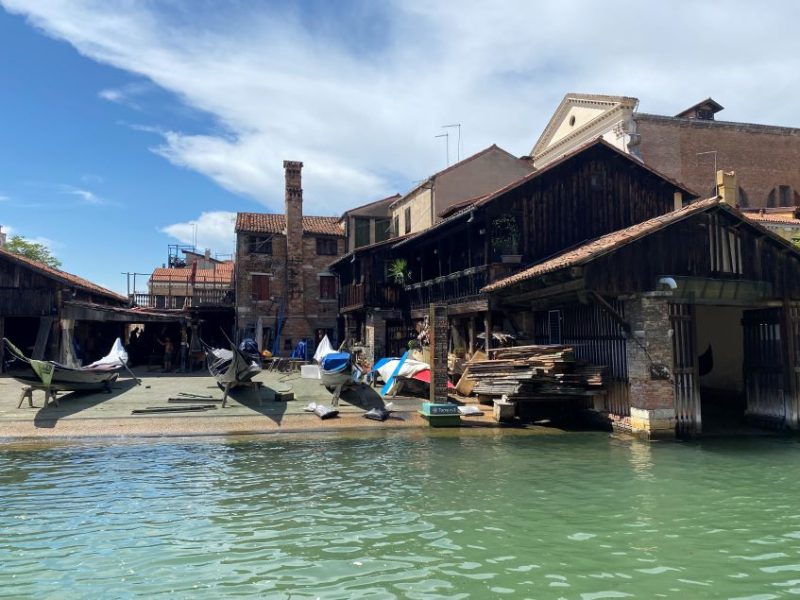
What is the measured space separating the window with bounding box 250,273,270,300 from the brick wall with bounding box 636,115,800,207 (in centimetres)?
2127

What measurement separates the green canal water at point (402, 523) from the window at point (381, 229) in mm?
22247

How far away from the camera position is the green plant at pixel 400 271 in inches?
907

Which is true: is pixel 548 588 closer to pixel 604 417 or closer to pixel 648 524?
pixel 648 524

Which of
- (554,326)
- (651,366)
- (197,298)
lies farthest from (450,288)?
(197,298)

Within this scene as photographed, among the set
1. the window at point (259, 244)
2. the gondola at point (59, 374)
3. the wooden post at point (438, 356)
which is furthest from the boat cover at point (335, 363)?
the window at point (259, 244)

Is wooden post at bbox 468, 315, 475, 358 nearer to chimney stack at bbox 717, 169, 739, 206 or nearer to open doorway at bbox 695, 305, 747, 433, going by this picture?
open doorway at bbox 695, 305, 747, 433

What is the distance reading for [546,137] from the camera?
3291cm

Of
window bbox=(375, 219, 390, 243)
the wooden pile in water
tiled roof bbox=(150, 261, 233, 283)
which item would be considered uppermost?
window bbox=(375, 219, 390, 243)

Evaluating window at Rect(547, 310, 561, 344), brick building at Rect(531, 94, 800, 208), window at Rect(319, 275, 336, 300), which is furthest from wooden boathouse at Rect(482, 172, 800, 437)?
window at Rect(319, 275, 336, 300)

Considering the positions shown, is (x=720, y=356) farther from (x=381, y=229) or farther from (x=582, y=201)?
(x=381, y=229)

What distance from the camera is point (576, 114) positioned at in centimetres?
3009

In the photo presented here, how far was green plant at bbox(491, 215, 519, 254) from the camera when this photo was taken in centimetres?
1667

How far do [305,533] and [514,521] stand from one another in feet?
8.04

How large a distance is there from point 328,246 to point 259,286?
15.7ft
